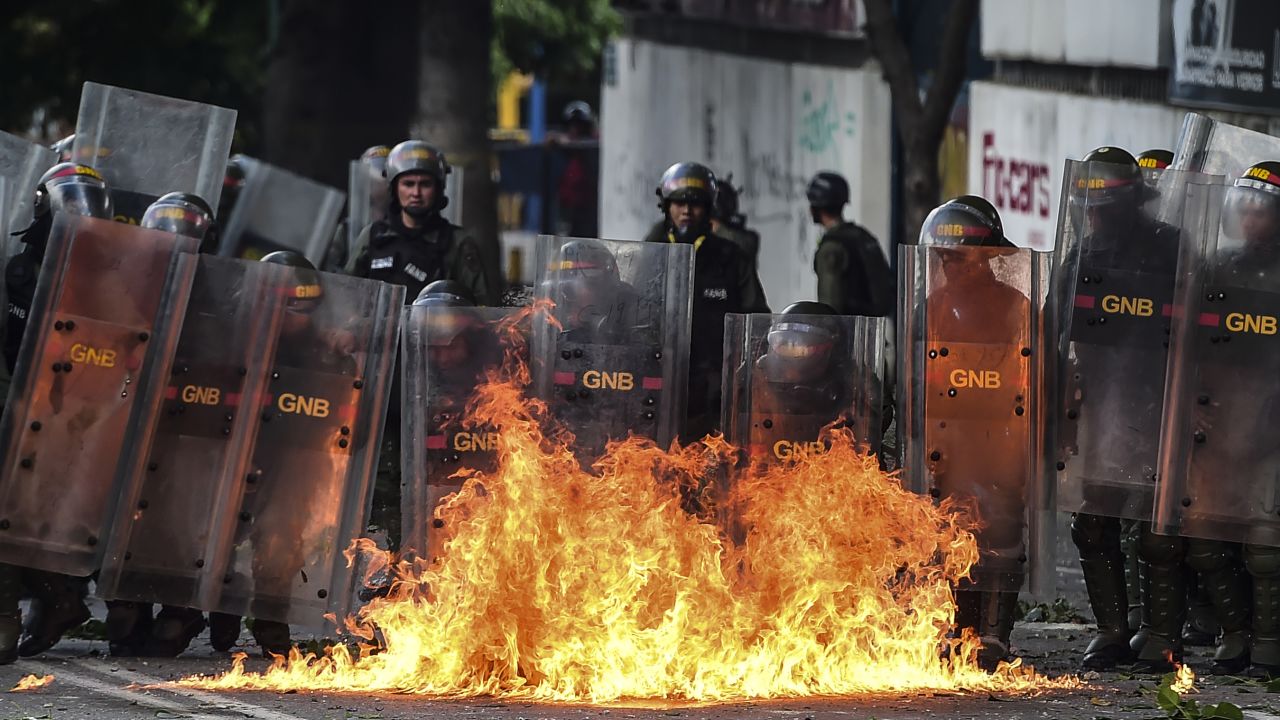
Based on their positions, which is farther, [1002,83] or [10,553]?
[1002,83]

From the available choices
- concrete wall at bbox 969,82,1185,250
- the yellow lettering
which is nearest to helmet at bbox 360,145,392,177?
concrete wall at bbox 969,82,1185,250

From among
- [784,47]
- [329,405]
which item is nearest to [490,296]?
[329,405]

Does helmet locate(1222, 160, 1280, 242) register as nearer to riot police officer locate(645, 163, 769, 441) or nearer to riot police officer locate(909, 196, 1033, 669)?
riot police officer locate(909, 196, 1033, 669)

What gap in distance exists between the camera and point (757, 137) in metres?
23.8

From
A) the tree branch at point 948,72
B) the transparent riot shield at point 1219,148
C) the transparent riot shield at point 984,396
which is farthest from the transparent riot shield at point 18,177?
the tree branch at point 948,72

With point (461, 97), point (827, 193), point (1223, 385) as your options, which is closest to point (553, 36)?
point (461, 97)

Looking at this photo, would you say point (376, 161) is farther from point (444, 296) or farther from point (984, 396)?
point (984, 396)

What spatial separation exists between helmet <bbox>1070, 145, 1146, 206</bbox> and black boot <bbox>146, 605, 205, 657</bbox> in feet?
13.0

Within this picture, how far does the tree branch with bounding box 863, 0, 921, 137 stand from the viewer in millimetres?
16000

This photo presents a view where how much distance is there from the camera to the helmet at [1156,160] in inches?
385

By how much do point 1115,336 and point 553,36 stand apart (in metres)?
28.8

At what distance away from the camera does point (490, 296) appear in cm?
1096

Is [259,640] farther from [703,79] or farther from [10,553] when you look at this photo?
[703,79]

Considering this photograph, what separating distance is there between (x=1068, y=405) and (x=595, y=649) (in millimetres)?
2130
